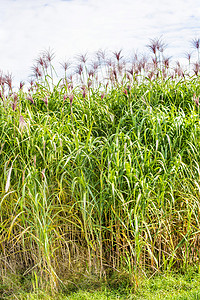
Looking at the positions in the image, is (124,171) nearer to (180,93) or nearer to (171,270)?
(171,270)

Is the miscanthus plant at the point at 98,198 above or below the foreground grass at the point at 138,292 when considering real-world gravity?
above

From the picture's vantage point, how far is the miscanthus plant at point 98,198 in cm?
236

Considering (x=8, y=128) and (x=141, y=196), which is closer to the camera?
(x=141, y=196)

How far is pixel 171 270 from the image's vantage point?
105 inches

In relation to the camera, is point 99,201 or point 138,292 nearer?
point 138,292

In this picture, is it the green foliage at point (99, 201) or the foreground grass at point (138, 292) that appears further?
the green foliage at point (99, 201)

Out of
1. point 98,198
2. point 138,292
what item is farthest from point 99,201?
point 138,292

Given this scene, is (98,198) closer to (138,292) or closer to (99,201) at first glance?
(99,201)

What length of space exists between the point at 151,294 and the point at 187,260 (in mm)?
498

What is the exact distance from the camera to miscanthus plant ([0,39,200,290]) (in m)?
2.36

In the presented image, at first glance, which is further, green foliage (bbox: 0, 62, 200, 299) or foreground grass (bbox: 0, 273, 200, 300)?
green foliage (bbox: 0, 62, 200, 299)

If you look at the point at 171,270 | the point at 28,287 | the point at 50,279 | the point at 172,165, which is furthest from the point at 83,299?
the point at 172,165

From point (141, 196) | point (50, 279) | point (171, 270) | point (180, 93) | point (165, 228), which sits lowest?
point (171, 270)

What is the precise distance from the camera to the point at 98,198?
103 inches
